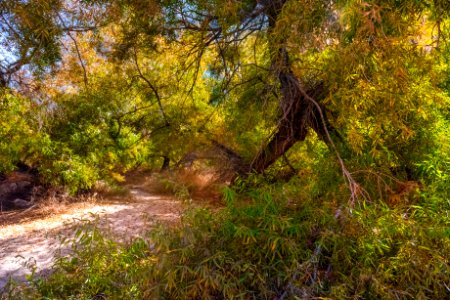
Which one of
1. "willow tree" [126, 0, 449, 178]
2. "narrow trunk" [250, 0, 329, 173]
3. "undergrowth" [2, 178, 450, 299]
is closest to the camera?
"undergrowth" [2, 178, 450, 299]

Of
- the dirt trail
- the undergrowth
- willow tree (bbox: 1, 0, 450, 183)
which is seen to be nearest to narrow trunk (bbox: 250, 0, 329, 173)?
willow tree (bbox: 1, 0, 450, 183)

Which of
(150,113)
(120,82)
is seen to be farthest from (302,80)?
(150,113)

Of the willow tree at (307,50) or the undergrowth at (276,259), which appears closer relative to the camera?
the undergrowth at (276,259)

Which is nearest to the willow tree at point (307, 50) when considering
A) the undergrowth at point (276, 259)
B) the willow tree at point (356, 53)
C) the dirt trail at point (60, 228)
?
the willow tree at point (356, 53)

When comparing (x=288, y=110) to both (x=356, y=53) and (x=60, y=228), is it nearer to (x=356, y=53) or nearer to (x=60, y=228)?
(x=356, y=53)

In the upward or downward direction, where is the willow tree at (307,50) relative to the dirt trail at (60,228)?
upward

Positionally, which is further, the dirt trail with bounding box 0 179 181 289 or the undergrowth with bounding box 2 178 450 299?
the dirt trail with bounding box 0 179 181 289

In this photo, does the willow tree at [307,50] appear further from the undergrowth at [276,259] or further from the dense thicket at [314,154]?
the undergrowth at [276,259]

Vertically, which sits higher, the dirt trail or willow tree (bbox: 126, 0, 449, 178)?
willow tree (bbox: 126, 0, 449, 178)

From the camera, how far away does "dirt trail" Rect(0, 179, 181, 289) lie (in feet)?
13.2

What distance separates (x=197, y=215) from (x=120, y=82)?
3597 millimetres

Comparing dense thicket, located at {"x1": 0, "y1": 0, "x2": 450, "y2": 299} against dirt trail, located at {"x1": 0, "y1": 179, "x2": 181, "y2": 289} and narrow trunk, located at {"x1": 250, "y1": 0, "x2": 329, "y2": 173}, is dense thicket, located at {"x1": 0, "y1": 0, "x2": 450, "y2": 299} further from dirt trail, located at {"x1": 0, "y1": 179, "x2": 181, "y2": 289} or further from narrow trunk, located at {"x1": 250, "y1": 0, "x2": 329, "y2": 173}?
dirt trail, located at {"x1": 0, "y1": 179, "x2": 181, "y2": 289}

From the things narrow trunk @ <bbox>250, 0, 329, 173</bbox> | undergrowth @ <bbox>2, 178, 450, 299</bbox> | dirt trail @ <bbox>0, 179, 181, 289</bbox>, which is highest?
narrow trunk @ <bbox>250, 0, 329, 173</bbox>

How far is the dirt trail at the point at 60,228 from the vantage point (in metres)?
4.02
